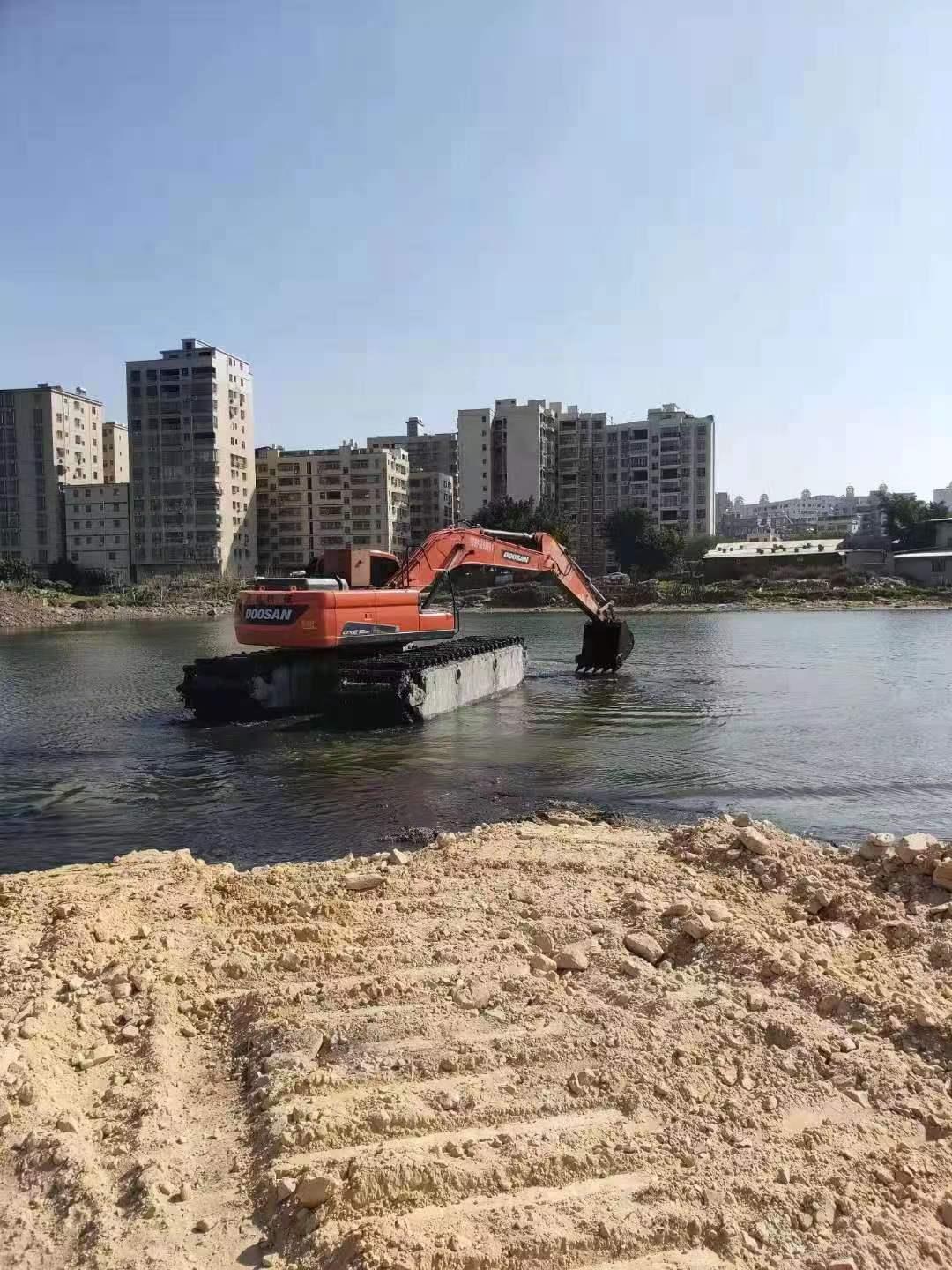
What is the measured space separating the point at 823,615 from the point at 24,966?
6123cm

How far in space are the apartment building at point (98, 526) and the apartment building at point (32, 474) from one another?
Answer: 1249 millimetres

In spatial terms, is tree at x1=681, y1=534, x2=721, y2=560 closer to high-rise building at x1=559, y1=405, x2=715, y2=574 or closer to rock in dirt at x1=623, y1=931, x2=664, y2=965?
high-rise building at x1=559, y1=405, x2=715, y2=574

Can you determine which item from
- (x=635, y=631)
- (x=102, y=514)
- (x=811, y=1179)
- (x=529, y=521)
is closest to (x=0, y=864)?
(x=811, y=1179)

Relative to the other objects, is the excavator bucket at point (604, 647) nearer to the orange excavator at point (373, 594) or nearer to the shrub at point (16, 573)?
the orange excavator at point (373, 594)

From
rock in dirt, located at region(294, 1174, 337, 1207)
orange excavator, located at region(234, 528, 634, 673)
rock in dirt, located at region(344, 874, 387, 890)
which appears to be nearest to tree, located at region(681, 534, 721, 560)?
orange excavator, located at region(234, 528, 634, 673)

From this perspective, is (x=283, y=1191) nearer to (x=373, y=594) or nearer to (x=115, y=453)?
(x=373, y=594)

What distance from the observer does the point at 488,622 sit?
57.9 metres

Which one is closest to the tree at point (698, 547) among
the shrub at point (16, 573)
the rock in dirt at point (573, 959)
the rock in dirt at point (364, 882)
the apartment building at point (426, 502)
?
the apartment building at point (426, 502)

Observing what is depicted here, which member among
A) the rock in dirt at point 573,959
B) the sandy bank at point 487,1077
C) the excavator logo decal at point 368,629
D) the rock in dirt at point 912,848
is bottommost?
the sandy bank at point 487,1077

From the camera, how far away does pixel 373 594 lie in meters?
17.8

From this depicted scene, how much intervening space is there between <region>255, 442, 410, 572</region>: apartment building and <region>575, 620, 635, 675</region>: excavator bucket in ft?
225

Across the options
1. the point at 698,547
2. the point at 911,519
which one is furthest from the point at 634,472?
the point at 911,519

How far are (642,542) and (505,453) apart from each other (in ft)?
80.6

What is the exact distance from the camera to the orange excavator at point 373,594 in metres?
16.8
